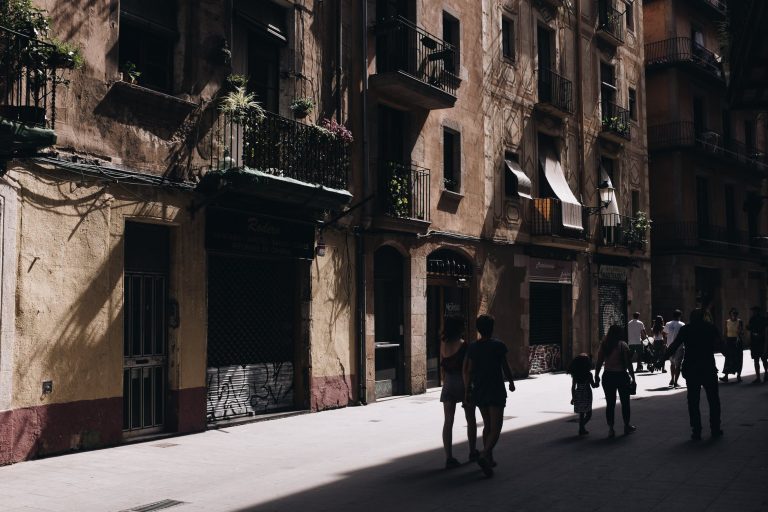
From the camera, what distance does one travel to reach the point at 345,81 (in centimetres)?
1579

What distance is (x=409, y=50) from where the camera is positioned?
17062 millimetres

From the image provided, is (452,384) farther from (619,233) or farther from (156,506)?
(619,233)

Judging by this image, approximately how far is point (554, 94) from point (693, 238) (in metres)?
11.6

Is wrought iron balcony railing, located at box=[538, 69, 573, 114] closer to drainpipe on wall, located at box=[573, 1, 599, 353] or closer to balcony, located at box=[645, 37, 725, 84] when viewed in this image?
drainpipe on wall, located at box=[573, 1, 599, 353]

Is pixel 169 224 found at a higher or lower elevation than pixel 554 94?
lower

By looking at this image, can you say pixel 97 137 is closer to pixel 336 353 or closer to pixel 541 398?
pixel 336 353

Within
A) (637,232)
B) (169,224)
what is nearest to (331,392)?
(169,224)

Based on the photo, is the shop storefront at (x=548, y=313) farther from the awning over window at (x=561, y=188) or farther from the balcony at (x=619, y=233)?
the balcony at (x=619, y=233)

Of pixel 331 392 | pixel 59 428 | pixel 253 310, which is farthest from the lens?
pixel 331 392

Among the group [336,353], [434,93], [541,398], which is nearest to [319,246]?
[336,353]

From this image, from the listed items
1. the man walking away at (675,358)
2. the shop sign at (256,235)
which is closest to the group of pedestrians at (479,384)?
the shop sign at (256,235)

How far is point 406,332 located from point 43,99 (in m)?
9.33

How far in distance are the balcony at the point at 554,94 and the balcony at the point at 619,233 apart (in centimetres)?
389

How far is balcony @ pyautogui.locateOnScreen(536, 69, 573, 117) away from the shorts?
14.7m
